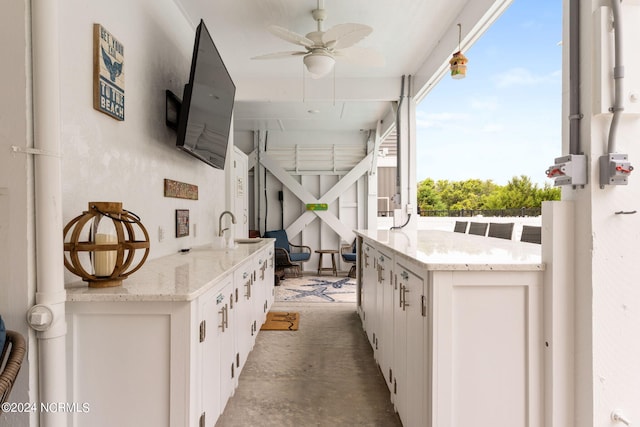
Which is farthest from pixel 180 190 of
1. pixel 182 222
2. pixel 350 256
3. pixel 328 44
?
pixel 350 256

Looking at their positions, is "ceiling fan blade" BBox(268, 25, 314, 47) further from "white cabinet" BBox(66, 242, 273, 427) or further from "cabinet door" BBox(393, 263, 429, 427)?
"white cabinet" BBox(66, 242, 273, 427)

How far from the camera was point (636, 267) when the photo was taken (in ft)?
4.62

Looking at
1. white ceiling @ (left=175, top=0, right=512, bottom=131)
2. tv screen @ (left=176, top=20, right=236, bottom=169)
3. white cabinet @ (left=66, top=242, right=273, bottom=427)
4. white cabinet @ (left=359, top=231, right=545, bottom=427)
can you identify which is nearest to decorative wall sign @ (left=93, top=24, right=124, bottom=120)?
tv screen @ (left=176, top=20, right=236, bottom=169)

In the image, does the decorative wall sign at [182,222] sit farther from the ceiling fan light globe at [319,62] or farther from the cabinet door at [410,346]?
the cabinet door at [410,346]

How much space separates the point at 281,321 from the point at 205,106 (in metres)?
2.54

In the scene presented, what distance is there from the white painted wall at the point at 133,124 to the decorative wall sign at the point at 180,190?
48 mm

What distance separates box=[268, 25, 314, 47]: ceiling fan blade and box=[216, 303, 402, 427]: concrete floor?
8.47 feet

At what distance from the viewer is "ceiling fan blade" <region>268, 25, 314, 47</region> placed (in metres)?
2.58

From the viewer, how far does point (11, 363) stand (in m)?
1.04

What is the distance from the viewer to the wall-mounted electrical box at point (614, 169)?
134cm

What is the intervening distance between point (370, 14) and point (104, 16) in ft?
7.14

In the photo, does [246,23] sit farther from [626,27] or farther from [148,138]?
[626,27]

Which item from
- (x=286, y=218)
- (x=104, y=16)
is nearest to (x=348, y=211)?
(x=286, y=218)

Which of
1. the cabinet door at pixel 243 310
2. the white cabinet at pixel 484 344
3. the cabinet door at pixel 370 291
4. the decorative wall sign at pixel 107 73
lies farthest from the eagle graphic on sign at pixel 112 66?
the cabinet door at pixel 370 291
